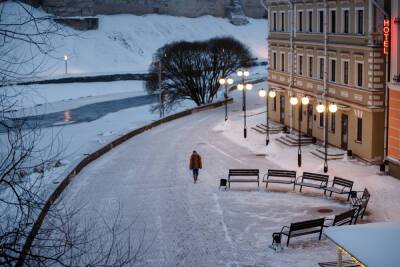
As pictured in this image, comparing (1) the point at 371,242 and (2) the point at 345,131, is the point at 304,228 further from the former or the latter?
(2) the point at 345,131

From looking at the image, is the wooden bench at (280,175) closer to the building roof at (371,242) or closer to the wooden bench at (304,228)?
the wooden bench at (304,228)

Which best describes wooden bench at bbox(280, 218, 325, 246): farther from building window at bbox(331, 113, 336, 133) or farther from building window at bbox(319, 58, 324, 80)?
building window at bbox(319, 58, 324, 80)

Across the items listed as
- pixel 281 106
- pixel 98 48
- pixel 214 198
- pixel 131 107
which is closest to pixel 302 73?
pixel 281 106

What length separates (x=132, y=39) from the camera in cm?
8638

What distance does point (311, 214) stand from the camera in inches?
813

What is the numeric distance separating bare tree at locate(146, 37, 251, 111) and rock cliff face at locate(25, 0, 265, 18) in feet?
96.0

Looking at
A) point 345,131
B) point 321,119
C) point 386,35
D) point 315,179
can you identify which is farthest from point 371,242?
point 321,119

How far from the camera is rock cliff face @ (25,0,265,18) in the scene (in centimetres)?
8781

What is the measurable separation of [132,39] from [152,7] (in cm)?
1153

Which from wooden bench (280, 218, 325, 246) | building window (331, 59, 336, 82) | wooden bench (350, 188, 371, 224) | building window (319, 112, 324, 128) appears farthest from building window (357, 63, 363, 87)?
wooden bench (280, 218, 325, 246)

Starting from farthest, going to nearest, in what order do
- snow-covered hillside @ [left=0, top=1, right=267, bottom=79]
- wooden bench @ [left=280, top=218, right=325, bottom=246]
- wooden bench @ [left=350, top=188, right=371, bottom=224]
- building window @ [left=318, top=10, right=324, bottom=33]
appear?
snow-covered hillside @ [left=0, top=1, right=267, bottom=79] < building window @ [left=318, top=10, right=324, bottom=33] < wooden bench @ [left=350, top=188, right=371, bottom=224] < wooden bench @ [left=280, top=218, right=325, bottom=246]

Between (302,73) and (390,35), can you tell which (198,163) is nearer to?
(390,35)

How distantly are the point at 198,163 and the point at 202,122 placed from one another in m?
18.4

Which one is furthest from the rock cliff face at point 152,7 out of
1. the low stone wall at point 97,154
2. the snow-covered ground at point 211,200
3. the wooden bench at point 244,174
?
the wooden bench at point 244,174
